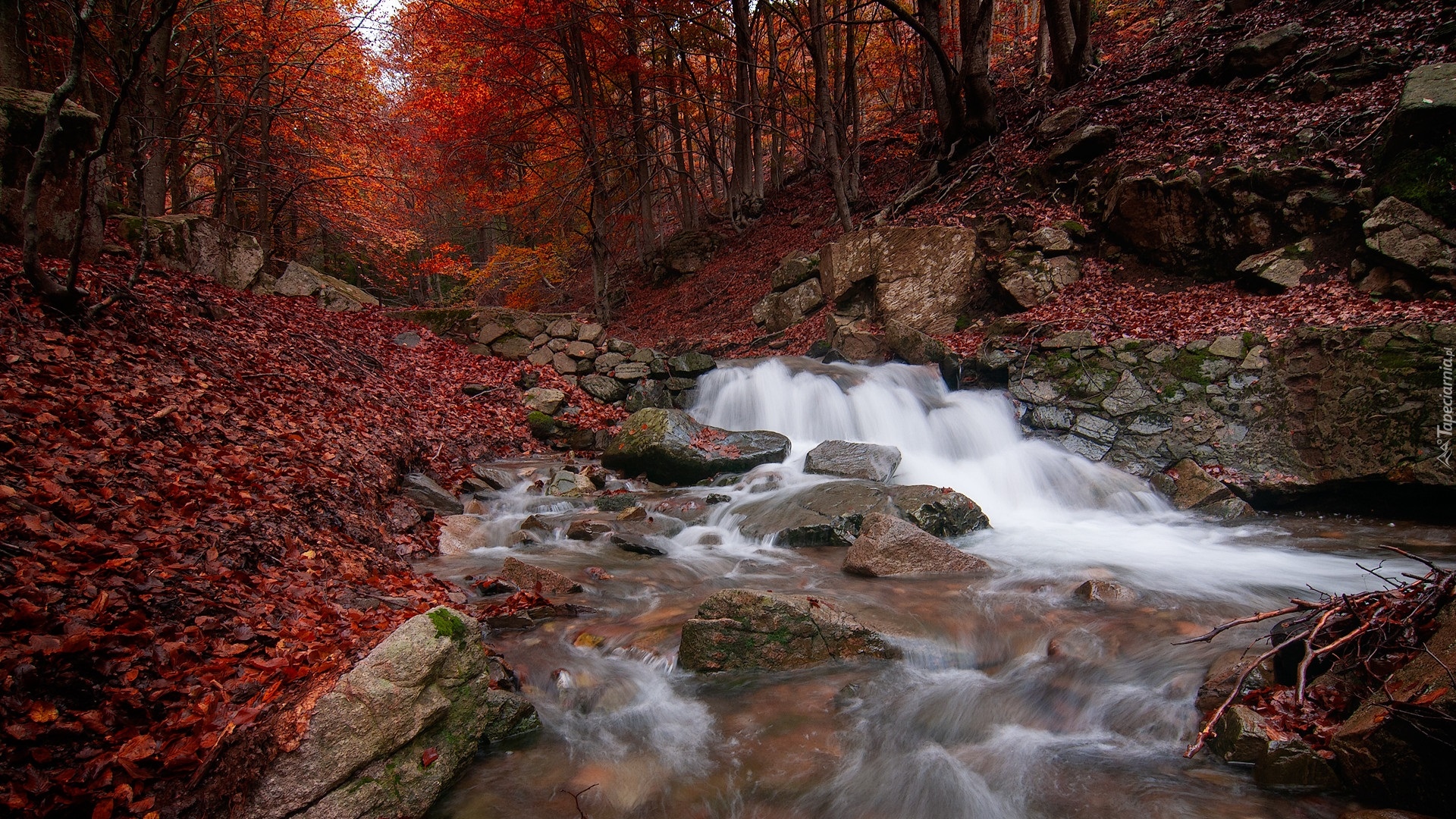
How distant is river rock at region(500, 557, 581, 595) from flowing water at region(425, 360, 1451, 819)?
183 mm

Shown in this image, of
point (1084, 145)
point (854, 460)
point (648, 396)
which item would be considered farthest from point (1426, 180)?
point (648, 396)

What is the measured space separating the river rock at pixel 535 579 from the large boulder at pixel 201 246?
267 inches

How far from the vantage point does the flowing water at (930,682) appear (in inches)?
132

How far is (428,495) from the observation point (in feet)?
24.4

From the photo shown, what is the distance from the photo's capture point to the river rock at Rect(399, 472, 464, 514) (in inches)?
286

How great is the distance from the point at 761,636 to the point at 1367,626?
3.23 meters

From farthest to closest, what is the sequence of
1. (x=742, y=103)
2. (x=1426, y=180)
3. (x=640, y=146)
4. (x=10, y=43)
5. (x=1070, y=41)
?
(x=640, y=146)
(x=742, y=103)
(x=1070, y=41)
(x=1426, y=180)
(x=10, y=43)

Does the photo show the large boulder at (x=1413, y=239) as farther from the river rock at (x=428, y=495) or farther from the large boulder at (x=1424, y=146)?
the river rock at (x=428, y=495)

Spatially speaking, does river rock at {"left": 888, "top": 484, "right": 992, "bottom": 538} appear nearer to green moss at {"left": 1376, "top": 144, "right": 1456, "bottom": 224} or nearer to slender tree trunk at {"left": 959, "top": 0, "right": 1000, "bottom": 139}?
green moss at {"left": 1376, "top": 144, "right": 1456, "bottom": 224}

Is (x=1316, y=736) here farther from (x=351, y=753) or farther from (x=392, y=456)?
(x=392, y=456)

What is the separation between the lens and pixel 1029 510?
853 cm

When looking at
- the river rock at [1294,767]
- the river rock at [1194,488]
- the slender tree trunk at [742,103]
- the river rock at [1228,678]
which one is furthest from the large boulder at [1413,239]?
the slender tree trunk at [742,103]

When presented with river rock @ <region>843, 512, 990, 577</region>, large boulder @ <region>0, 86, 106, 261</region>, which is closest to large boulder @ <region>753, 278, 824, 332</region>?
river rock @ <region>843, 512, 990, 577</region>

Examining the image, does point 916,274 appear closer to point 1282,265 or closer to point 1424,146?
point 1282,265
